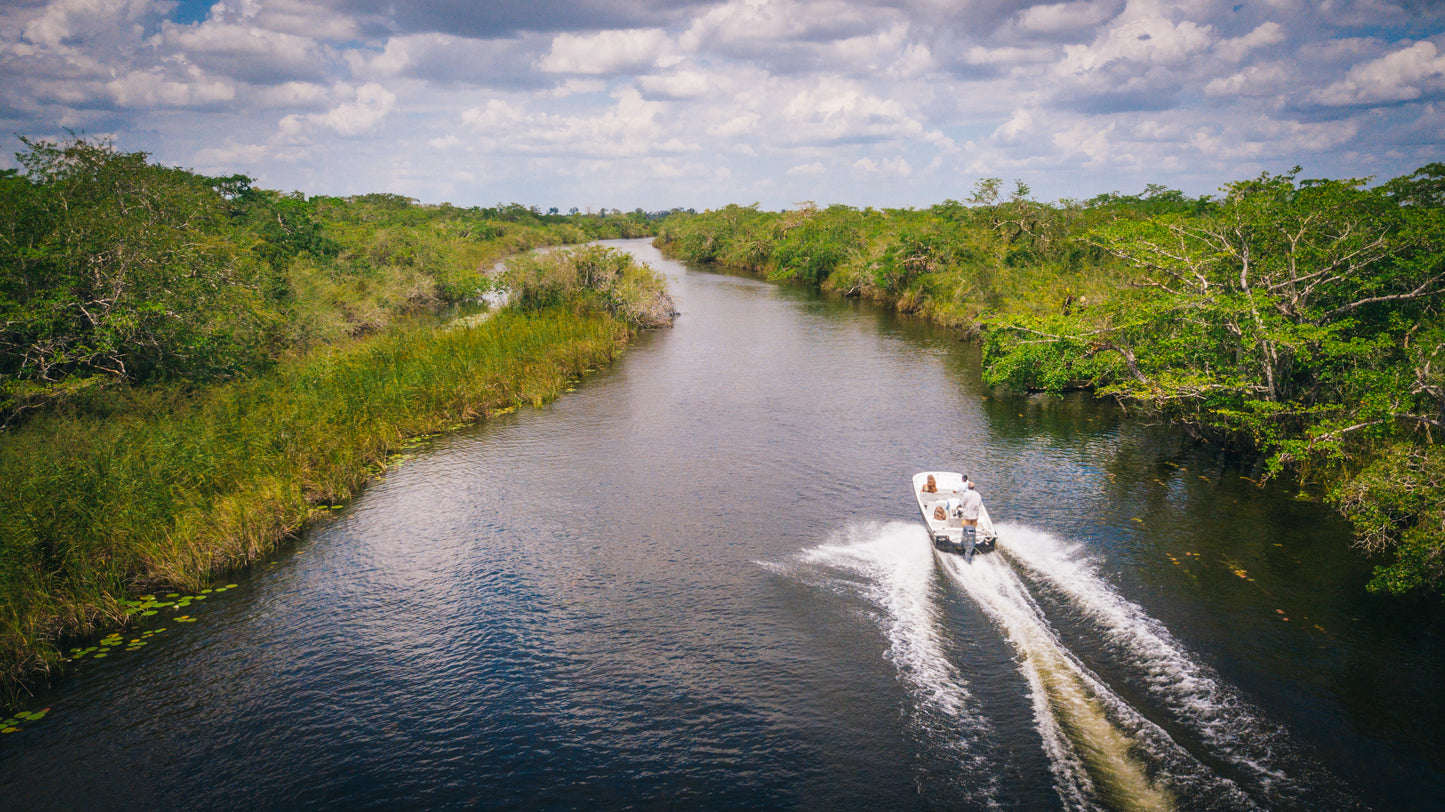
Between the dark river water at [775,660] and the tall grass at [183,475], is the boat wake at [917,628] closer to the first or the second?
the dark river water at [775,660]

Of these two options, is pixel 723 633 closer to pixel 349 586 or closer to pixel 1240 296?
pixel 349 586

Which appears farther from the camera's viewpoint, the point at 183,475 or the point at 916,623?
the point at 183,475

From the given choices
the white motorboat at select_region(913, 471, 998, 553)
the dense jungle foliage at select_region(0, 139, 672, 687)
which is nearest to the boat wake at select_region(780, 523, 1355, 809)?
the white motorboat at select_region(913, 471, 998, 553)

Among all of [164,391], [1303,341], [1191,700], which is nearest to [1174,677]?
[1191,700]

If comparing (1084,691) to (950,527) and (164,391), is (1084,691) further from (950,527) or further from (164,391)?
(164,391)

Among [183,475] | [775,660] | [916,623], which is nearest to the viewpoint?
[775,660]

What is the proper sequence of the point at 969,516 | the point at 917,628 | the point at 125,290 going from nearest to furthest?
the point at 917,628
the point at 969,516
the point at 125,290

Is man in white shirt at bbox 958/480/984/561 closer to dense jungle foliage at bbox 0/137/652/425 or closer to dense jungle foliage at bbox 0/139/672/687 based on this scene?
dense jungle foliage at bbox 0/139/672/687

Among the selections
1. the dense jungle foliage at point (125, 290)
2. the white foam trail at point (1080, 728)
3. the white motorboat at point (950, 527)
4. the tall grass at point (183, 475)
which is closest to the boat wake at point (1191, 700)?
the white foam trail at point (1080, 728)

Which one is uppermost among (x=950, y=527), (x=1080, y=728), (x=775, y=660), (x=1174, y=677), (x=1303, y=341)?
(x=1303, y=341)
